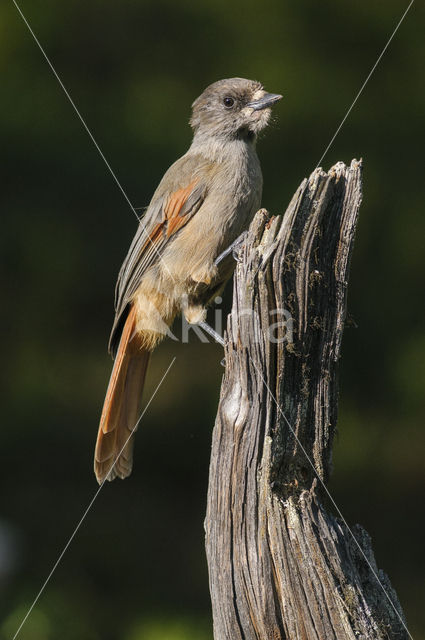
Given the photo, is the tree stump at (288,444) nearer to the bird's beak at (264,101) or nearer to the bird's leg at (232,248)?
the bird's leg at (232,248)

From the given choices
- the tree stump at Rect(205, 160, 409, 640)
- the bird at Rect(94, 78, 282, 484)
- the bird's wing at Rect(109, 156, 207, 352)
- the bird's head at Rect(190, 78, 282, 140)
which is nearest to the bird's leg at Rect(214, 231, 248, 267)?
the bird at Rect(94, 78, 282, 484)

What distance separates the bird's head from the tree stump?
149cm

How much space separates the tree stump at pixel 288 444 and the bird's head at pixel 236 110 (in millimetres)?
1490

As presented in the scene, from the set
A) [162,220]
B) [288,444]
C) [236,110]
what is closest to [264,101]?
[236,110]

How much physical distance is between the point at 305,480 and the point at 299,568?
31 centimetres

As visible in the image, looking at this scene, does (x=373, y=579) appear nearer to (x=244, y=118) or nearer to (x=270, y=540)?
(x=270, y=540)

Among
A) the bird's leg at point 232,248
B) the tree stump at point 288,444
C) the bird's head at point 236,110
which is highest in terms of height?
the bird's head at point 236,110

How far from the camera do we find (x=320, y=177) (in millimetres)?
3025

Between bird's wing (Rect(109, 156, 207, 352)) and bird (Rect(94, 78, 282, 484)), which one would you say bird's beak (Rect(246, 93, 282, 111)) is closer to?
bird (Rect(94, 78, 282, 484))

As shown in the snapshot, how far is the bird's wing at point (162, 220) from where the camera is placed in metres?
4.44

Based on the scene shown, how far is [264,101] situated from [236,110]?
23cm

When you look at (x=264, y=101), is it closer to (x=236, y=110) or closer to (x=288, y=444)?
(x=236, y=110)

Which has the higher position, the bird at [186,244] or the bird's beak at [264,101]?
the bird's beak at [264,101]

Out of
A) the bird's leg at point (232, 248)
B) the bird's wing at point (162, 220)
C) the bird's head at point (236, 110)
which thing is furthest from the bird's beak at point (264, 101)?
the bird's leg at point (232, 248)
